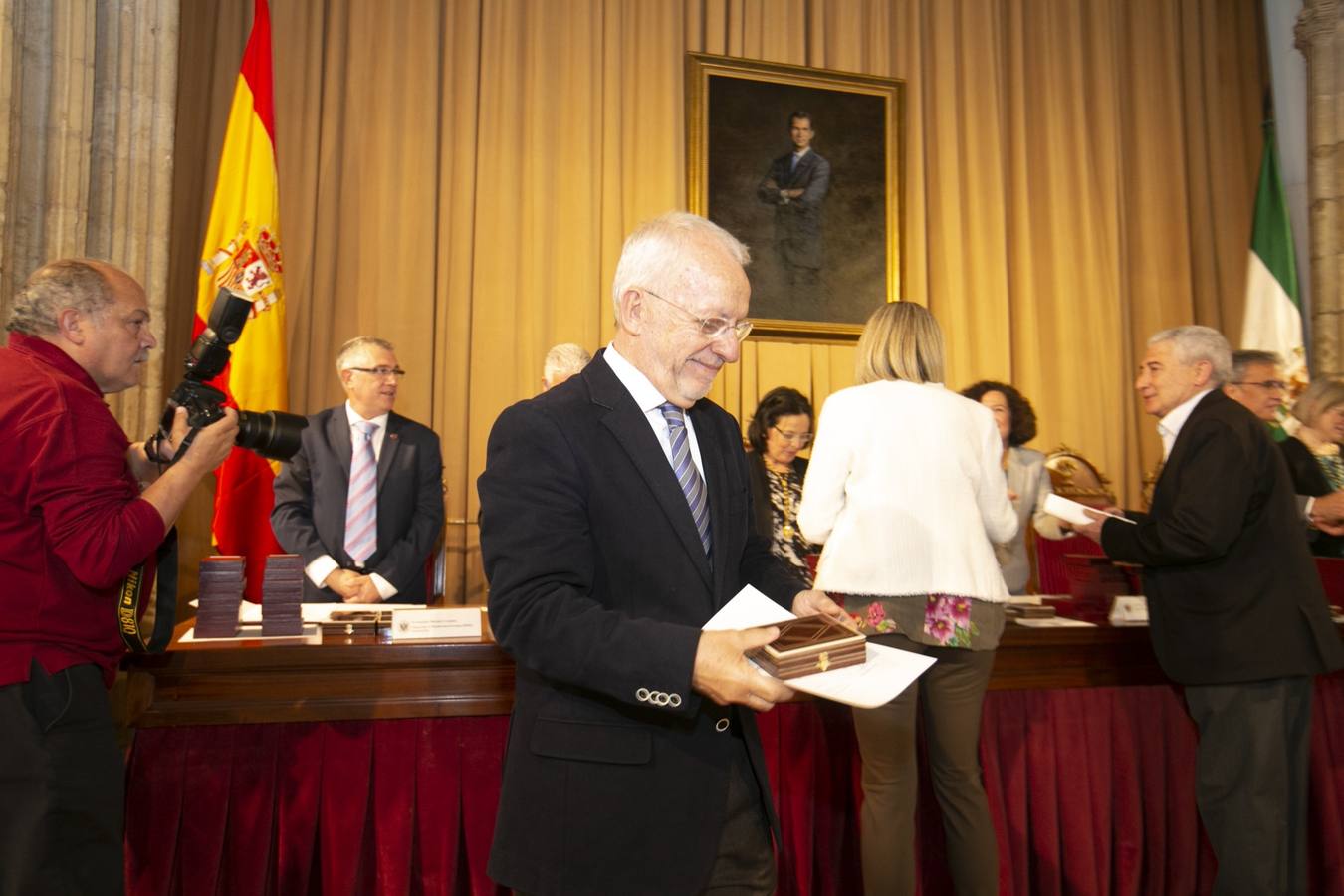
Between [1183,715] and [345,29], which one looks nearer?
[1183,715]

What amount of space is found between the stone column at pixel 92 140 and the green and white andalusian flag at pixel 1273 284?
631 centimetres

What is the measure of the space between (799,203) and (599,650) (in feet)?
16.9

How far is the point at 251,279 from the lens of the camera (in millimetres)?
4625

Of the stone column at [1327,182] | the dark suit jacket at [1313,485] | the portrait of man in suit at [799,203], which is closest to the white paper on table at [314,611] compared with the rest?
the dark suit jacket at [1313,485]

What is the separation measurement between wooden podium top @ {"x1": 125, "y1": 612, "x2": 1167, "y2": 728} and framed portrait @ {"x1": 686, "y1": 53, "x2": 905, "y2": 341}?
3.76 metres

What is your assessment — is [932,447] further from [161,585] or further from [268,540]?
[268,540]

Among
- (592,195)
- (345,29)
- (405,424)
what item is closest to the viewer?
(405,424)

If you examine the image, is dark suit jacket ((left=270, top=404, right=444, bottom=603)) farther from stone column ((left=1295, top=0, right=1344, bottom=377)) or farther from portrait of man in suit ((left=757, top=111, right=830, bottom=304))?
stone column ((left=1295, top=0, right=1344, bottom=377))

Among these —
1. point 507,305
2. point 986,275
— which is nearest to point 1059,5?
point 986,275

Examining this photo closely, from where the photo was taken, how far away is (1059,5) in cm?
675

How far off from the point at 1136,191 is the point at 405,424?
18.3ft

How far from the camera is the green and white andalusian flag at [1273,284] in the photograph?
6.14 meters

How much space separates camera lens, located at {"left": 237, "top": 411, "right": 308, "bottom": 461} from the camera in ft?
7.47

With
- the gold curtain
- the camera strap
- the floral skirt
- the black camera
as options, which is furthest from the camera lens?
the gold curtain
